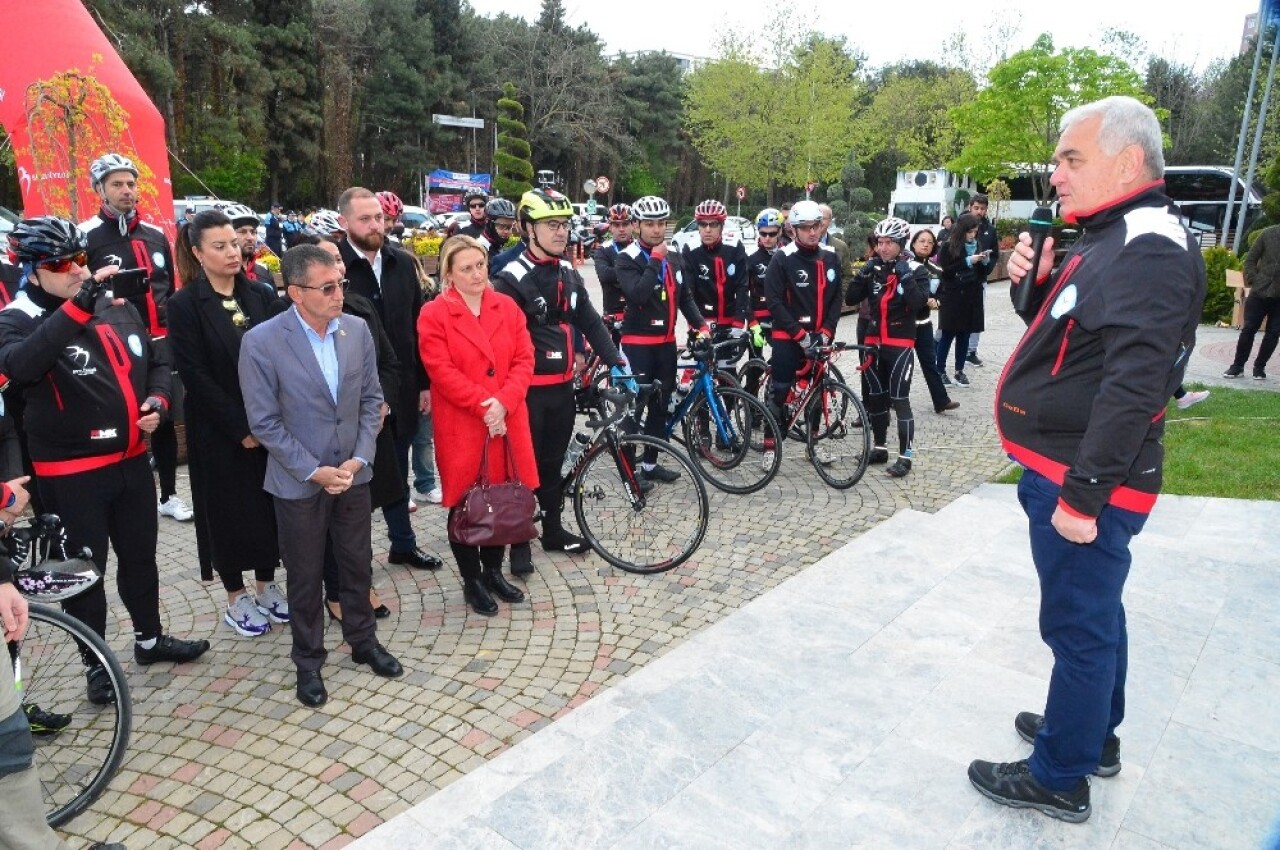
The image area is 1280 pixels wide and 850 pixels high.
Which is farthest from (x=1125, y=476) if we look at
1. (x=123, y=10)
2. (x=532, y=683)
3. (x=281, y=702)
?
(x=123, y=10)

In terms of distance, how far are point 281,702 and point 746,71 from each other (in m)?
38.4

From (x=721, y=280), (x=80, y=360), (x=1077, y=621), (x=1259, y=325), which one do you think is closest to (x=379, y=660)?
(x=80, y=360)

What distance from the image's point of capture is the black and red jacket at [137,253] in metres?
5.48

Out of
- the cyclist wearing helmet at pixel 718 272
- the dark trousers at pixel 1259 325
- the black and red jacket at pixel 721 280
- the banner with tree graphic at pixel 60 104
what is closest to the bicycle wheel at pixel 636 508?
the cyclist wearing helmet at pixel 718 272

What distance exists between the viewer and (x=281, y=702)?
3703 mm

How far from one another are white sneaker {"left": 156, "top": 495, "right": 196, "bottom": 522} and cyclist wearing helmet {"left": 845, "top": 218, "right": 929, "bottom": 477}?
198 inches

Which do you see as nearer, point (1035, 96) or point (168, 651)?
point (168, 651)

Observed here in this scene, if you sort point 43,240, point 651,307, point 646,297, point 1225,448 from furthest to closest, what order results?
point 1225,448 < point 651,307 < point 646,297 < point 43,240

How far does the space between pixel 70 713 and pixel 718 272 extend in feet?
18.7

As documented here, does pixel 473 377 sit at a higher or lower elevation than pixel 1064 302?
lower

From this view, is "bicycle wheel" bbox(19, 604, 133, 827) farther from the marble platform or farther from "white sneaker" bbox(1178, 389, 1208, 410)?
"white sneaker" bbox(1178, 389, 1208, 410)

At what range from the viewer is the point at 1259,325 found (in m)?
9.80

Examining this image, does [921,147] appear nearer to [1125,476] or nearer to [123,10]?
[123,10]

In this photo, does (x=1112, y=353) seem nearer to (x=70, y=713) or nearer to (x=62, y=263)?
(x=62, y=263)
